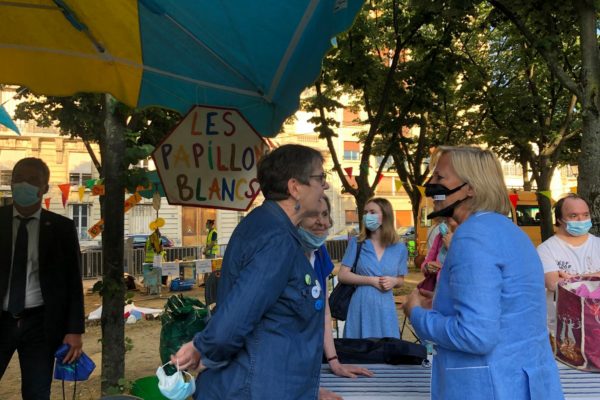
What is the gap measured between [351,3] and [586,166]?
6185 mm

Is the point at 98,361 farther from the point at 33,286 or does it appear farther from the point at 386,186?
the point at 386,186

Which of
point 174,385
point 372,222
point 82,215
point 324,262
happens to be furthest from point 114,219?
point 82,215

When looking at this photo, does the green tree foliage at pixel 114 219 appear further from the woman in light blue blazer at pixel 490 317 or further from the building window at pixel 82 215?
the building window at pixel 82 215

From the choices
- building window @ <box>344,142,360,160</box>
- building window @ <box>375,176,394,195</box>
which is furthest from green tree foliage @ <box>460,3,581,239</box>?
building window @ <box>375,176,394,195</box>

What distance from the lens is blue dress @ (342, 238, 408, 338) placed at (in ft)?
13.4

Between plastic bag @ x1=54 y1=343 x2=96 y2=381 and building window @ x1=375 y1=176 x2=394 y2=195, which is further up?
building window @ x1=375 y1=176 x2=394 y2=195

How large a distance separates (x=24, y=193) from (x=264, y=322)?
224cm

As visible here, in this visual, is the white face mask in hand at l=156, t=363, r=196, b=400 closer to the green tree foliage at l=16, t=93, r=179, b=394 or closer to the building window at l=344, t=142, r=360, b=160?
the green tree foliage at l=16, t=93, r=179, b=394

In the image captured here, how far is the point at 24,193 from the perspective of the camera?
324 centimetres

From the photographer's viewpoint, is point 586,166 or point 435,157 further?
point 586,166

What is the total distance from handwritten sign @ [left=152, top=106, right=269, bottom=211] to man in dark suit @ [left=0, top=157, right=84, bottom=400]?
0.82 meters

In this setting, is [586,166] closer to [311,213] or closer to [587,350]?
[587,350]

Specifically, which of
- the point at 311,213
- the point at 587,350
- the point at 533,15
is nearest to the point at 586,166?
the point at 533,15

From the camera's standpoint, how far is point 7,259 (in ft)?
10.5
